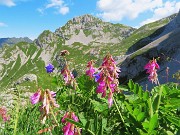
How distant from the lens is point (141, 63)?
182ft

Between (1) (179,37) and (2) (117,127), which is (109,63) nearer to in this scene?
(2) (117,127)

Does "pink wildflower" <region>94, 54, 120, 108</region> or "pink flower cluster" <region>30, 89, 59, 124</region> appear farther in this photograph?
"pink wildflower" <region>94, 54, 120, 108</region>

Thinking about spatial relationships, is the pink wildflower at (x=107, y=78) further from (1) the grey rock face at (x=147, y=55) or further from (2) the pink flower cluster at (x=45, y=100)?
(1) the grey rock face at (x=147, y=55)

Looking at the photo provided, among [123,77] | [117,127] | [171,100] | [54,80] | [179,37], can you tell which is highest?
[179,37]

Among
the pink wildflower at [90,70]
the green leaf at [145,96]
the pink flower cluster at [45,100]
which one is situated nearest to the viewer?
the pink flower cluster at [45,100]

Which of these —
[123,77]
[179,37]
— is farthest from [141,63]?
[179,37]

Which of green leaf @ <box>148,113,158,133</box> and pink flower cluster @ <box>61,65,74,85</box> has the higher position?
pink flower cluster @ <box>61,65,74,85</box>

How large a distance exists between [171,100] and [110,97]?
0.57 meters

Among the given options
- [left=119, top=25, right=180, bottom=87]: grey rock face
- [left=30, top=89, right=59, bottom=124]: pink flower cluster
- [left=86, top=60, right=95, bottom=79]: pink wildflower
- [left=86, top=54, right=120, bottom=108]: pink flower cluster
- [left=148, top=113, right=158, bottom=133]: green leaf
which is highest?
[left=119, top=25, right=180, bottom=87]: grey rock face

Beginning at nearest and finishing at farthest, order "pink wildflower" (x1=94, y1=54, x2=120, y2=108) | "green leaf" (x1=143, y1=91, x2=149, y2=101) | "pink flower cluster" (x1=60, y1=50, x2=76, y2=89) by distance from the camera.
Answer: "pink wildflower" (x1=94, y1=54, x2=120, y2=108) < "green leaf" (x1=143, y1=91, x2=149, y2=101) < "pink flower cluster" (x1=60, y1=50, x2=76, y2=89)

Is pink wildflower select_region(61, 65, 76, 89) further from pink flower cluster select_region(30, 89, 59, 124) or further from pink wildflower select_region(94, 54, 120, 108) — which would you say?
pink flower cluster select_region(30, 89, 59, 124)

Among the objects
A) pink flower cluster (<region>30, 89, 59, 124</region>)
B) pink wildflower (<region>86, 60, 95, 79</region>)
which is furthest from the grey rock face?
pink flower cluster (<region>30, 89, 59, 124</region>)

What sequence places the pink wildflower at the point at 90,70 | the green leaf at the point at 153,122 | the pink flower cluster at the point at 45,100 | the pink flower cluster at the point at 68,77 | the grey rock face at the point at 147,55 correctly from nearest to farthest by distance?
1. the green leaf at the point at 153,122
2. the pink flower cluster at the point at 45,100
3. the pink flower cluster at the point at 68,77
4. the pink wildflower at the point at 90,70
5. the grey rock face at the point at 147,55

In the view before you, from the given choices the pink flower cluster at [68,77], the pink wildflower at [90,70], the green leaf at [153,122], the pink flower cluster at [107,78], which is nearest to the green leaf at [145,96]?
the pink flower cluster at [107,78]
